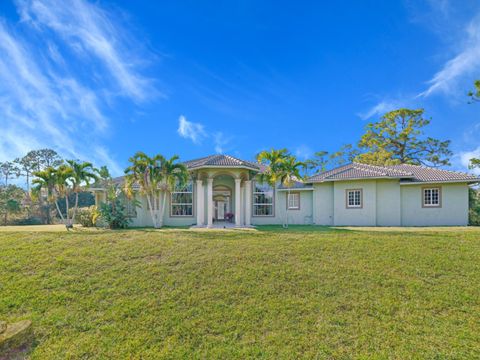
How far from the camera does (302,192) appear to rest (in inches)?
809

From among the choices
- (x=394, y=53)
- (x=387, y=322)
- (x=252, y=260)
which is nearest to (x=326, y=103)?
(x=394, y=53)

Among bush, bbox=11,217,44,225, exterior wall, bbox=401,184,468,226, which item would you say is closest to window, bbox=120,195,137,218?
exterior wall, bbox=401,184,468,226

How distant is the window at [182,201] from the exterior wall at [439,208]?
1581 centimetres

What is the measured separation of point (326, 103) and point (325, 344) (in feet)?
65.2

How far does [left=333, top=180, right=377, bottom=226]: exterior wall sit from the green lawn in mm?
6941

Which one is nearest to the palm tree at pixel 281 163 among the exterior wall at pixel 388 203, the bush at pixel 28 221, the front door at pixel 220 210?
the exterior wall at pixel 388 203

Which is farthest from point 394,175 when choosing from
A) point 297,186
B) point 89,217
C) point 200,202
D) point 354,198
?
point 89,217

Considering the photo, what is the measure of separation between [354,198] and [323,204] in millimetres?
2266

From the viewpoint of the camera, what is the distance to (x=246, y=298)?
712 cm

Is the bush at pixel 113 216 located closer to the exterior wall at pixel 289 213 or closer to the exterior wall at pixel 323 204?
the exterior wall at pixel 289 213

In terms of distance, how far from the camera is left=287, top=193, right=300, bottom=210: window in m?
20.6

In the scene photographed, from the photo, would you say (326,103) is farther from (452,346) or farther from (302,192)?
(452,346)

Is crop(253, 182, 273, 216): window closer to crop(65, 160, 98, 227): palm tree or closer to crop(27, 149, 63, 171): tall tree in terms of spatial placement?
crop(65, 160, 98, 227): palm tree

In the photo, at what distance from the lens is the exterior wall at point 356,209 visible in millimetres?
18312
